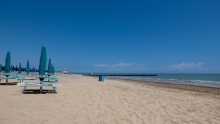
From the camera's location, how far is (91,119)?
16.0ft

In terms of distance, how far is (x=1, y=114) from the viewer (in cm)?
481

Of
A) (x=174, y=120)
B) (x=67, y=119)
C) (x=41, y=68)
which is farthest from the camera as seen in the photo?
(x=41, y=68)

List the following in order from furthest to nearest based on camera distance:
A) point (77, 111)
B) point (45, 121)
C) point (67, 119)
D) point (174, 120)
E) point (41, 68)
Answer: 1. point (41, 68)
2. point (77, 111)
3. point (174, 120)
4. point (67, 119)
5. point (45, 121)

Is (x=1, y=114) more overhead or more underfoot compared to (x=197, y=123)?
more overhead

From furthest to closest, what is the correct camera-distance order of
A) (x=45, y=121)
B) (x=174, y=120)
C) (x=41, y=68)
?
(x=41, y=68), (x=174, y=120), (x=45, y=121)

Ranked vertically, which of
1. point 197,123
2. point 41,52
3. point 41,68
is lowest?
point 197,123

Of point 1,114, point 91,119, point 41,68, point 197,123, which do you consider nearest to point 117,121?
point 91,119

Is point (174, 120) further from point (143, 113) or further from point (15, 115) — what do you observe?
point (15, 115)

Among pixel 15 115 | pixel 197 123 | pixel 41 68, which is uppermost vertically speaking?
pixel 41 68

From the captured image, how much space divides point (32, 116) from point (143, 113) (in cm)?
352

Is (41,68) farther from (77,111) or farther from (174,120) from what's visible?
(174,120)

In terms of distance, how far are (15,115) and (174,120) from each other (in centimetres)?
472

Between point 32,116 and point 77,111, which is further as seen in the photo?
point 77,111

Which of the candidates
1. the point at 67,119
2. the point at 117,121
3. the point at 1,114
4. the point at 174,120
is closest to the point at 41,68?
the point at 1,114
